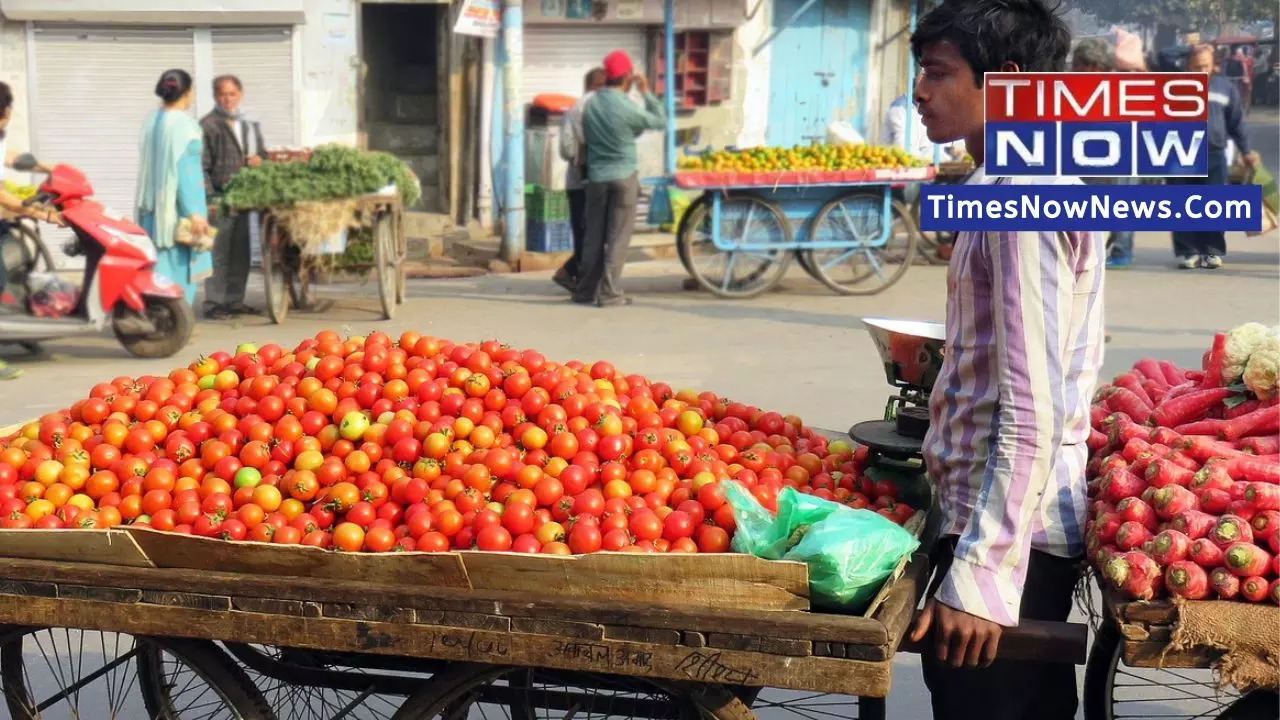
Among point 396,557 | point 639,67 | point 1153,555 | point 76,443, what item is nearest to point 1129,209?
point 1153,555

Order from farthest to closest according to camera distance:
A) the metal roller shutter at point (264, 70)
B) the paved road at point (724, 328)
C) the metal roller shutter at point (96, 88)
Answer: the metal roller shutter at point (264, 70), the metal roller shutter at point (96, 88), the paved road at point (724, 328)

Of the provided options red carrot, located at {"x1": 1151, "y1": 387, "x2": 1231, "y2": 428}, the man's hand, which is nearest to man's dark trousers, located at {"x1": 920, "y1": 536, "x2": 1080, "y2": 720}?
the man's hand

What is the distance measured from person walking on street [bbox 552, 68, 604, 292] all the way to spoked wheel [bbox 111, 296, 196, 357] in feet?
11.2

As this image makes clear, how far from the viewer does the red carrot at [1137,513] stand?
2773 millimetres

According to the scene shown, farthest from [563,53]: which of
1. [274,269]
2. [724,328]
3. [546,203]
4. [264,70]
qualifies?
[724,328]

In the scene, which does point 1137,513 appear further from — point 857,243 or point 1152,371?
point 857,243

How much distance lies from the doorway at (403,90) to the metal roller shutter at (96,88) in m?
2.47

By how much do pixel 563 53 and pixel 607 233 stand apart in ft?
16.2

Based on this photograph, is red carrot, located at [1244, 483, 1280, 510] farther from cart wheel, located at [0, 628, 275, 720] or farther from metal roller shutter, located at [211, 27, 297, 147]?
metal roller shutter, located at [211, 27, 297, 147]

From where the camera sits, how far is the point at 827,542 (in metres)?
2.66

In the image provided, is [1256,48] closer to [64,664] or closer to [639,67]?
[639,67]

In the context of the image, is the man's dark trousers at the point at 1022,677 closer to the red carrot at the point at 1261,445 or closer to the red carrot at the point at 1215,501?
the red carrot at the point at 1215,501

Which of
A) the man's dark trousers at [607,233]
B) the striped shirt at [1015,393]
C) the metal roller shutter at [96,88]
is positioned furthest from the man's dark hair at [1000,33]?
the metal roller shutter at [96,88]

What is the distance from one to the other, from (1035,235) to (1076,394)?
38 cm
